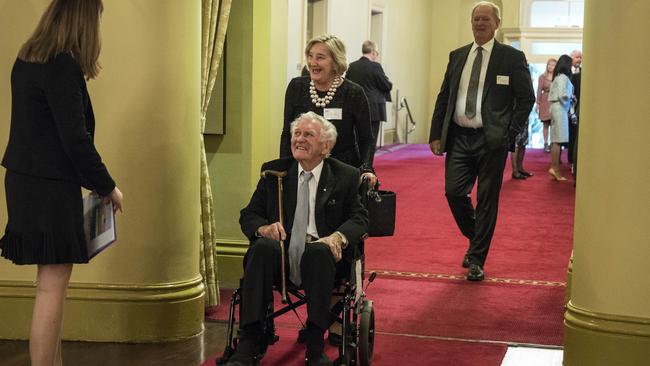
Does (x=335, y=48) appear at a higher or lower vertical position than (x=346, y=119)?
higher

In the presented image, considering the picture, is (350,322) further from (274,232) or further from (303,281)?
(274,232)

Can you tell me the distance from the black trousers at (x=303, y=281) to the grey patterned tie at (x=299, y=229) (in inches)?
4.1

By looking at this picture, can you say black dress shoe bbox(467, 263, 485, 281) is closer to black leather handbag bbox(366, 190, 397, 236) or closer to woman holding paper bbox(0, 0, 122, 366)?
black leather handbag bbox(366, 190, 397, 236)

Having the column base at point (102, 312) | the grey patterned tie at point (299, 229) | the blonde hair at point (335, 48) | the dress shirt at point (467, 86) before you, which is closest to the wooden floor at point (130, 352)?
the column base at point (102, 312)

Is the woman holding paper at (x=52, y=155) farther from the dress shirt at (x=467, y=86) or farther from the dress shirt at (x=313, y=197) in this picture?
the dress shirt at (x=467, y=86)

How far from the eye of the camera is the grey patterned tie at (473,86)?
6449 millimetres

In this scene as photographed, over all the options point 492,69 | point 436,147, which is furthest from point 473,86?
point 436,147

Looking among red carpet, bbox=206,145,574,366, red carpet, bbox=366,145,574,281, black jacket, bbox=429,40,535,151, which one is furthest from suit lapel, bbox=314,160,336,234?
red carpet, bbox=366,145,574,281

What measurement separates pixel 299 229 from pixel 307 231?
0.04 metres

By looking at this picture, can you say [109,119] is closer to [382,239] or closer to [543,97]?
[382,239]

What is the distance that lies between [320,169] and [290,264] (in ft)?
1.49

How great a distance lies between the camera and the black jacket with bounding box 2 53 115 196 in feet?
11.9

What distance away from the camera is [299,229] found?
454 centimetres

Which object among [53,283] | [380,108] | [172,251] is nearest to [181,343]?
[172,251]
